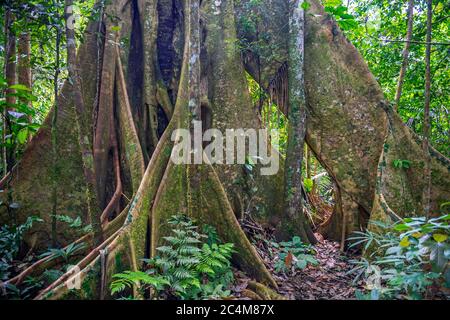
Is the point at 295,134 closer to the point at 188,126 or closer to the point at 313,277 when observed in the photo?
the point at 188,126

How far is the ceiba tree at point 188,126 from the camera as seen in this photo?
3.49 meters

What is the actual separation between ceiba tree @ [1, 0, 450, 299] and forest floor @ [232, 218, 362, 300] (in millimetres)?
271

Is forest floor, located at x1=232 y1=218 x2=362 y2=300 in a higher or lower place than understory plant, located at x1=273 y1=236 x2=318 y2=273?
lower

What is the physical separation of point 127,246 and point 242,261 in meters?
1.22

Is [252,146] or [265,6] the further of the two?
[265,6]

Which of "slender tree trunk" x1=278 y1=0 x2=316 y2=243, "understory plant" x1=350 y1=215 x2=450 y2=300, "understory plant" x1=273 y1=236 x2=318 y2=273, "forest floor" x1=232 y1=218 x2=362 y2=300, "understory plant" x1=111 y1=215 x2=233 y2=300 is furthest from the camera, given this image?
"slender tree trunk" x1=278 y1=0 x2=316 y2=243

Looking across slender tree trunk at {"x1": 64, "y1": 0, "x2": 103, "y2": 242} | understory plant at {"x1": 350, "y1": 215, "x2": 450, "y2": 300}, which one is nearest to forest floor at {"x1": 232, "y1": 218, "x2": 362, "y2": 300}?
understory plant at {"x1": 350, "y1": 215, "x2": 450, "y2": 300}

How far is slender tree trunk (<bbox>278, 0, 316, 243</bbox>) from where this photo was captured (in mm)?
4289

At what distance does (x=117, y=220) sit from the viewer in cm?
358

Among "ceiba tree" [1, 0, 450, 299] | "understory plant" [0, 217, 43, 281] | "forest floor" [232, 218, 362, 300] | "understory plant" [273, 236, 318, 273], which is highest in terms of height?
Answer: "ceiba tree" [1, 0, 450, 299]

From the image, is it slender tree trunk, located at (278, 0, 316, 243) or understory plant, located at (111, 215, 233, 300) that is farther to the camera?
slender tree trunk, located at (278, 0, 316, 243)

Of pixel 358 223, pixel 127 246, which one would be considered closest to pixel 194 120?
pixel 127 246

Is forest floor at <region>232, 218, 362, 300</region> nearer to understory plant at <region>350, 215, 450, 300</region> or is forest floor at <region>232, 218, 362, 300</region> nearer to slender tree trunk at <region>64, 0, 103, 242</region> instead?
understory plant at <region>350, 215, 450, 300</region>
